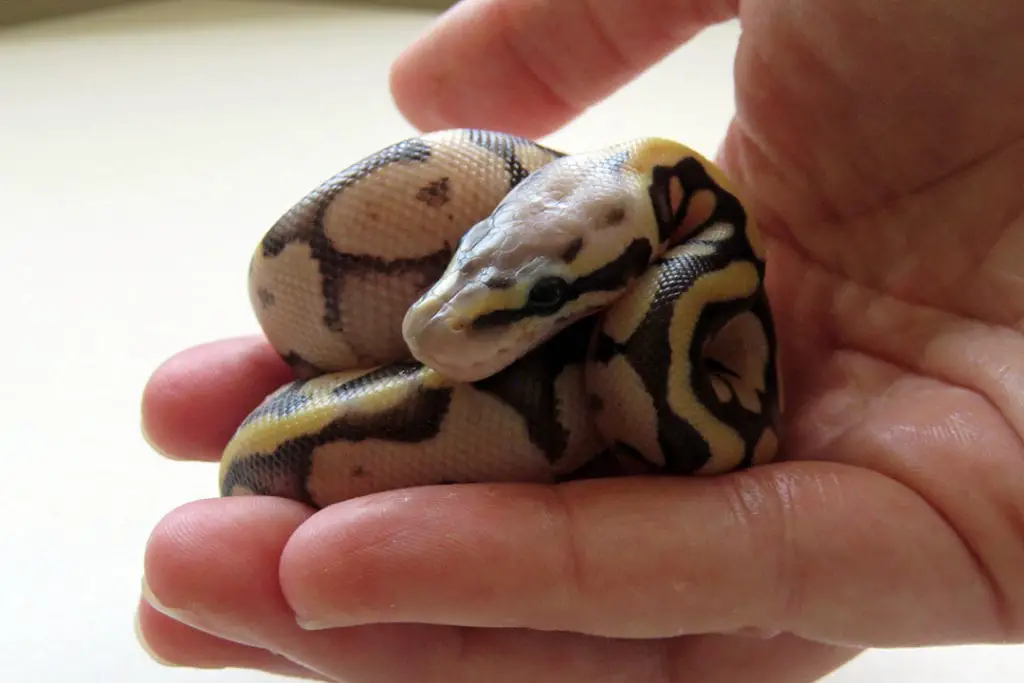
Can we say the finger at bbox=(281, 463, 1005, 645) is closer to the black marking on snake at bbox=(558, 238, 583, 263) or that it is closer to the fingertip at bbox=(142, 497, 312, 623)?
the fingertip at bbox=(142, 497, 312, 623)

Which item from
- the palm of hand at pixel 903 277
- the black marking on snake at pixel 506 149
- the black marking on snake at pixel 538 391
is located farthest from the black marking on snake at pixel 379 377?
the palm of hand at pixel 903 277

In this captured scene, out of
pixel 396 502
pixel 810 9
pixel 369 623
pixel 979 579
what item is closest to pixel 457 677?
pixel 369 623

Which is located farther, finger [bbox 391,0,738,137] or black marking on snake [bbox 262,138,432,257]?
finger [bbox 391,0,738,137]

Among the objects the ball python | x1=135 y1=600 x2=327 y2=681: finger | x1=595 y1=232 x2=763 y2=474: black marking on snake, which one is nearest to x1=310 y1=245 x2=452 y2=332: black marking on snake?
the ball python

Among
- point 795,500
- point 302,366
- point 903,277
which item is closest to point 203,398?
point 302,366

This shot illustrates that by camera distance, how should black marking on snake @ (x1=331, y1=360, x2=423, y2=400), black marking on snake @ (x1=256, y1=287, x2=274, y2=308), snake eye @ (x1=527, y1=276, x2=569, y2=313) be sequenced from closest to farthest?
snake eye @ (x1=527, y1=276, x2=569, y2=313)
black marking on snake @ (x1=331, y1=360, x2=423, y2=400)
black marking on snake @ (x1=256, y1=287, x2=274, y2=308)

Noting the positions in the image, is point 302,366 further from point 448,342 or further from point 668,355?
point 668,355

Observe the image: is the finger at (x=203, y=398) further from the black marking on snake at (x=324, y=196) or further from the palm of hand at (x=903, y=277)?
the palm of hand at (x=903, y=277)

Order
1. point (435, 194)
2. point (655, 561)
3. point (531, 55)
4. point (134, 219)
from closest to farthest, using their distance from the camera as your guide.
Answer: point (655, 561), point (435, 194), point (531, 55), point (134, 219)
